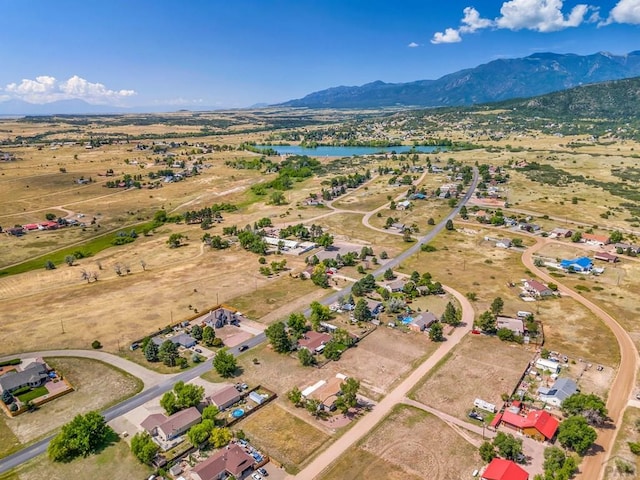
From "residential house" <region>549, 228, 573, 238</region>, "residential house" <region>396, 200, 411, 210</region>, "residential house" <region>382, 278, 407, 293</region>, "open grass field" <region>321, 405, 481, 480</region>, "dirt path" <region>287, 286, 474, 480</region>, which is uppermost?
"residential house" <region>396, 200, 411, 210</region>

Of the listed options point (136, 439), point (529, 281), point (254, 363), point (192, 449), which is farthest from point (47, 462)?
point (529, 281)

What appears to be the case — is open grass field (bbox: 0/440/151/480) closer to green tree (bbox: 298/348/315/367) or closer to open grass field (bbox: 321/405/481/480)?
open grass field (bbox: 321/405/481/480)

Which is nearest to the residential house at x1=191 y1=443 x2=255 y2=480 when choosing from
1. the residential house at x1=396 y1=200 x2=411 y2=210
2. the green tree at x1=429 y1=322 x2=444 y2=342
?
the green tree at x1=429 y1=322 x2=444 y2=342

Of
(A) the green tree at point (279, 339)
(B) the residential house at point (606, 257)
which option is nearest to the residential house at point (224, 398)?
(A) the green tree at point (279, 339)

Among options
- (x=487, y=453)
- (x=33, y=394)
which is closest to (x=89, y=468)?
(x=33, y=394)

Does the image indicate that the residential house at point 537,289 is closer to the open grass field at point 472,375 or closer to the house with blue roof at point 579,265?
the house with blue roof at point 579,265

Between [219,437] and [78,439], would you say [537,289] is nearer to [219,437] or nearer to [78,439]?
[219,437]
